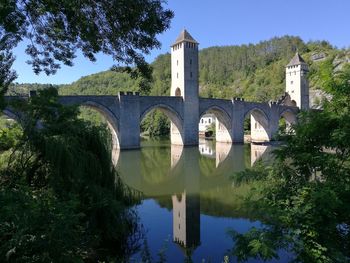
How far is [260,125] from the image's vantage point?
158 ft

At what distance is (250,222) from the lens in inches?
381

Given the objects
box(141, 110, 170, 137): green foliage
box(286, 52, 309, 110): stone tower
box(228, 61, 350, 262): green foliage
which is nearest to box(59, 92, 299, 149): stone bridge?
box(286, 52, 309, 110): stone tower

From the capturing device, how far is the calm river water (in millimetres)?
7828

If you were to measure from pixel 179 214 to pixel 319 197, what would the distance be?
6877mm

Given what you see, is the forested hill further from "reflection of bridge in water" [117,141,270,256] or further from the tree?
the tree

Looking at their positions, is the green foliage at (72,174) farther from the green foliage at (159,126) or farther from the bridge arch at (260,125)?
the green foliage at (159,126)

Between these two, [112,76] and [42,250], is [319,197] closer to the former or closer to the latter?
[42,250]

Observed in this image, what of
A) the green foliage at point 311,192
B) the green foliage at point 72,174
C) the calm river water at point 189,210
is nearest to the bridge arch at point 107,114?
the calm river water at point 189,210

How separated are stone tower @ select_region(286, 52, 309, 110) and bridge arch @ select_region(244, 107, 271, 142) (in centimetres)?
1233

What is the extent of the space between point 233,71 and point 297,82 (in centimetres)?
5124

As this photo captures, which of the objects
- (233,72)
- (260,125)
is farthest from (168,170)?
(233,72)

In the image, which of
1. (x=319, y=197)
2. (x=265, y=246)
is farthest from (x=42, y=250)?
(x=319, y=197)

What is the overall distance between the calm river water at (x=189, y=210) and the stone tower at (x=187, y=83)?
1377 cm

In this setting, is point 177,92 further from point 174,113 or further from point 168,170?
point 168,170
